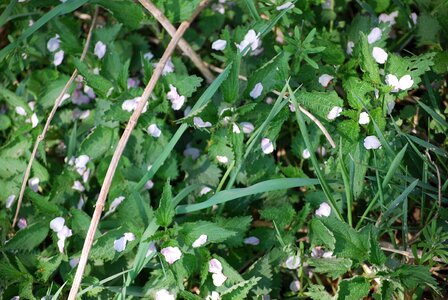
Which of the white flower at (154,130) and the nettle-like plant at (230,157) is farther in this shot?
the white flower at (154,130)

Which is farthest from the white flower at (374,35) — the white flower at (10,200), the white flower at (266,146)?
the white flower at (10,200)

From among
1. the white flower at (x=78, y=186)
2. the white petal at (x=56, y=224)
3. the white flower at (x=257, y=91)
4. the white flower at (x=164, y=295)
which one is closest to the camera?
the white flower at (x=164, y=295)

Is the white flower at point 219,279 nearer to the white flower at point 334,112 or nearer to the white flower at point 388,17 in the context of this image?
the white flower at point 334,112

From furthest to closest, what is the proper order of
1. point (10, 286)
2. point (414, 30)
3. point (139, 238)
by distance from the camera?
point (414, 30)
point (10, 286)
point (139, 238)

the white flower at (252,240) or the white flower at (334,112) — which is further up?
the white flower at (334,112)

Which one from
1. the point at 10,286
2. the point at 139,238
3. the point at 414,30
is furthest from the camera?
the point at 414,30

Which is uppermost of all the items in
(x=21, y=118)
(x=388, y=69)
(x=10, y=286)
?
(x=21, y=118)

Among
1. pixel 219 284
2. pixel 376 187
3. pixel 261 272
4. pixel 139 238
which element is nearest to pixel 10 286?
pixel 139 238

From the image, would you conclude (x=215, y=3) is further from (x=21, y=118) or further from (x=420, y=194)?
(x=420, y=194)

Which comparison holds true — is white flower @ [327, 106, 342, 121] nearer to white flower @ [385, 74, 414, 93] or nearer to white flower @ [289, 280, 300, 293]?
white flower @ [385, 74, 414, 93]
